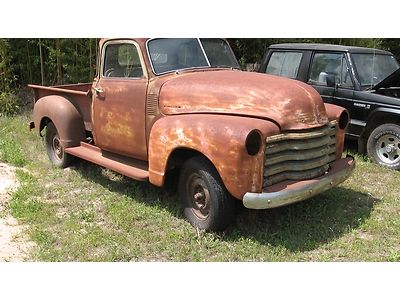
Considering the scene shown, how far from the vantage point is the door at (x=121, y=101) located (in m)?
4.87

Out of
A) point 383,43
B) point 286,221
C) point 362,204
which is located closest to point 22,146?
point 286,221

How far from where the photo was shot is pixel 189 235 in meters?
4.17

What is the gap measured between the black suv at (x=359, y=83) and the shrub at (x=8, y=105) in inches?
239

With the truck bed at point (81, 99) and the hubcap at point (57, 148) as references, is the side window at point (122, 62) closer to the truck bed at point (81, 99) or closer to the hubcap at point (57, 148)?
the truck bed at point (81, 99)

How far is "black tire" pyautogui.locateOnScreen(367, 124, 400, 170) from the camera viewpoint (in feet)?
20.1

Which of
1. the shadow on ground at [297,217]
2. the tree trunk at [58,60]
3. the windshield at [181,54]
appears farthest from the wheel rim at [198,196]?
the tree trunk at [58,60]

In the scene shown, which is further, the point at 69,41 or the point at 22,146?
the point at 69,41

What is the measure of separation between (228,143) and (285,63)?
443cm

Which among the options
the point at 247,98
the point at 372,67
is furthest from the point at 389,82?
the point at 247,98

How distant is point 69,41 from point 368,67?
6504mm

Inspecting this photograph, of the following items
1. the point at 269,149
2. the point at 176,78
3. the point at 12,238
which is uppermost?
the point at 176,78

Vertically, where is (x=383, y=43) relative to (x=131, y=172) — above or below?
above

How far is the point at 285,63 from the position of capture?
25.2ft

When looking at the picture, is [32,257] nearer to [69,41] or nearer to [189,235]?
[189,235]
